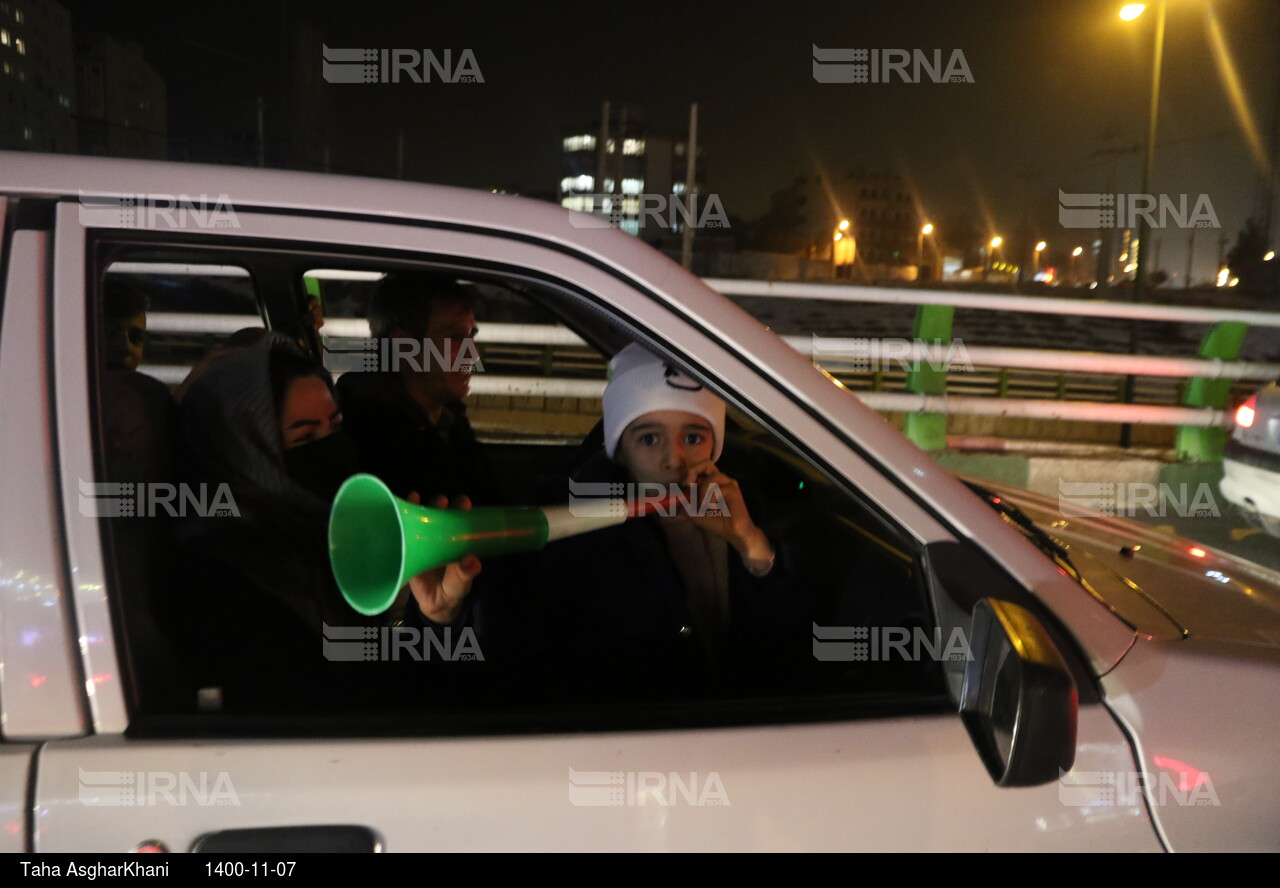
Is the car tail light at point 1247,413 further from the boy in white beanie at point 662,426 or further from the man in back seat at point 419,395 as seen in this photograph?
the boy in white beanie at point 662,426

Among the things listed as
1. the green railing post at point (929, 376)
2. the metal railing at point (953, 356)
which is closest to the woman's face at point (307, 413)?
the metal railing at point (953, 356)

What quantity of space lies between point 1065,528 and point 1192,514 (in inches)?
172

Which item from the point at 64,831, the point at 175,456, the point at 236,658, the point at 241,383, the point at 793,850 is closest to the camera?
the point at 64,831

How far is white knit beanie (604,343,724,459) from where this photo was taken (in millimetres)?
1907

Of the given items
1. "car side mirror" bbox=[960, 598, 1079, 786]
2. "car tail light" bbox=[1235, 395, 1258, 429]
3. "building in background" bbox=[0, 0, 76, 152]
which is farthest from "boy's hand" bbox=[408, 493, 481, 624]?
"building in background" bbox=[0, 0, 76, 152]

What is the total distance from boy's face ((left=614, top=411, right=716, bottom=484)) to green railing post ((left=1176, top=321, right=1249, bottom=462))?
19.3 ft

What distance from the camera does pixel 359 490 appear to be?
5.17 feet

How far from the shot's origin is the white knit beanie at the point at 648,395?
1907 millimetres

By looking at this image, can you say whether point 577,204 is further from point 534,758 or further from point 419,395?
point 534,758

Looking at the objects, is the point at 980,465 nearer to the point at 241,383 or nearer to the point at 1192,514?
the point at 1192,514

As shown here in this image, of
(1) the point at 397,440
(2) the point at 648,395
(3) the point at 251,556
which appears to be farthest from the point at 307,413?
(2) the point at 648,395

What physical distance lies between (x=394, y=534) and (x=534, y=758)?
479 mm

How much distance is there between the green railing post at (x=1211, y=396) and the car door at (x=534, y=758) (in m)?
6.19

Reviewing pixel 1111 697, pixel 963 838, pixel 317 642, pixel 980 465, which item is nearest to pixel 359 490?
pixel 317 642
